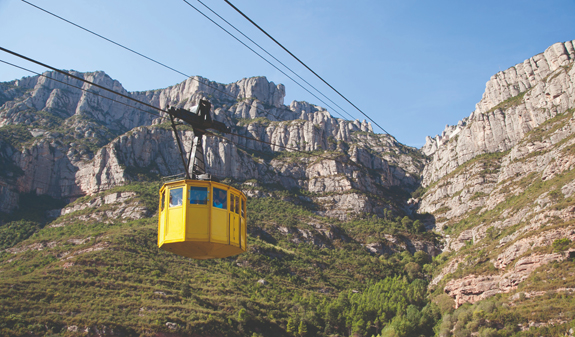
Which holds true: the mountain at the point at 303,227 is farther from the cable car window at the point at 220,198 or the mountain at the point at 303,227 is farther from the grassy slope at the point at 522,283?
the cable car window at the point at 220,198

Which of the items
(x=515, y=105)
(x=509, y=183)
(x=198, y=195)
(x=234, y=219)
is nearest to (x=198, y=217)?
(x=198, y=195)

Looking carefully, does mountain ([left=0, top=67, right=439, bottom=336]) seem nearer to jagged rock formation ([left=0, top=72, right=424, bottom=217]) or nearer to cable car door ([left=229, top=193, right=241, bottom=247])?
jagged rock formation ([left=0, top=72, right=424, bottom=217])

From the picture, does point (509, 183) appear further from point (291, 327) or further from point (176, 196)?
point (176, 196)

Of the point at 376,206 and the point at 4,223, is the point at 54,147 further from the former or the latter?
the point at 376,206

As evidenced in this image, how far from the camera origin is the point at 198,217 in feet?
50.7

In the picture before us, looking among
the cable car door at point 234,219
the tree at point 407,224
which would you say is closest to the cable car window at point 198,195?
the cable car door at point 234,219

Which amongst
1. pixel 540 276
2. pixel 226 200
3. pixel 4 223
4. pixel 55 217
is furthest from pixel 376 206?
pixel 226 200

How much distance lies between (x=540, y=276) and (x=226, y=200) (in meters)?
57.3

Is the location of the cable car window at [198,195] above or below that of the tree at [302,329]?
above

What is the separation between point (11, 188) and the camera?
123m

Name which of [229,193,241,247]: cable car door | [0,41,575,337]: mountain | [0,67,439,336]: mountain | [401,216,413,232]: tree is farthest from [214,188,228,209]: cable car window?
[401,216,413,232]: tree

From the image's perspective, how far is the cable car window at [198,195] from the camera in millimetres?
15648

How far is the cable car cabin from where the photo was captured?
15344 millimetres

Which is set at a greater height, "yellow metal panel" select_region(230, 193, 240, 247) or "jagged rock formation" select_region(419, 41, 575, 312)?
"jagged rock formation" select_region(419, 41, 575, 312)
